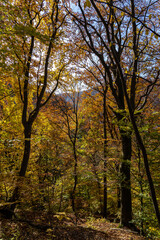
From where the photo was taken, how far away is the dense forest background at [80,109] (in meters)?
3.47

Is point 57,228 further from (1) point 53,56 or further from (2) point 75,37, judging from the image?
(2) point 75,37

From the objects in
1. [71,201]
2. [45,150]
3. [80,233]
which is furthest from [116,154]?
[71,201]

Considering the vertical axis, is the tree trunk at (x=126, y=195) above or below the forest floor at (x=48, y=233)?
above

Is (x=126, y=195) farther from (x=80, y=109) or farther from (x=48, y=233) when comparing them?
(x=80, y=109)

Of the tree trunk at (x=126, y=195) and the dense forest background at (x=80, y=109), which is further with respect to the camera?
the tree trunk at (x=126, y=195)

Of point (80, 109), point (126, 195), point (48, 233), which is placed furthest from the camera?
point (80, 109)

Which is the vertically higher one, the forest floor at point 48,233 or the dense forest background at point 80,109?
the dense forest background at point 80,109

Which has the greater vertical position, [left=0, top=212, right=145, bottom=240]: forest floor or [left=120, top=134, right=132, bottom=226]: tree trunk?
[left=120, top=134, right=132, bottom=226]: tree trunk

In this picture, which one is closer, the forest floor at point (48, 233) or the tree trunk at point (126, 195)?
the forest floor at point (48, 233)

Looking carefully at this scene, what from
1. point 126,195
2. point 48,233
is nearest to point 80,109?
point 126,195

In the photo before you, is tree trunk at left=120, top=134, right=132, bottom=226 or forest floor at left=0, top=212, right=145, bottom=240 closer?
forest floor at left=0, top=212, right=145, bottom=240

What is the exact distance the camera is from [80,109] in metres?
12.5

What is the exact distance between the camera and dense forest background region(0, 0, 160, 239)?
3.47 metres

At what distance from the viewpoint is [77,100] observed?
10648 mm
